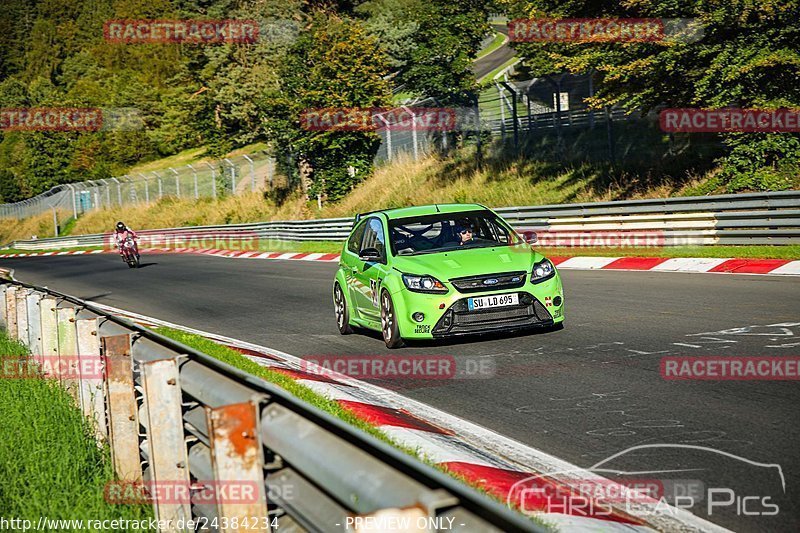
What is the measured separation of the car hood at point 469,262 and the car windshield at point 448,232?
0.96 ft

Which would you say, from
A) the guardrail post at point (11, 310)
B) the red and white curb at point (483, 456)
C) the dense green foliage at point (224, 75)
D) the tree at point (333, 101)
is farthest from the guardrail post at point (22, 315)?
the tree at point (333, 101)

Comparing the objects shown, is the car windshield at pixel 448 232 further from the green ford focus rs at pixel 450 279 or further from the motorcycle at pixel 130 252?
the motorcycle at pixel 130 252

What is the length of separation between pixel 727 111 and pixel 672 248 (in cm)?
335

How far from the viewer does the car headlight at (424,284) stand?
1039cm

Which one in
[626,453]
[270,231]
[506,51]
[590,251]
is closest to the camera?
[626,453]

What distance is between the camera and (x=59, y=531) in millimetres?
4512

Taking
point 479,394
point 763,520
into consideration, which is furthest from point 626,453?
point 479,394

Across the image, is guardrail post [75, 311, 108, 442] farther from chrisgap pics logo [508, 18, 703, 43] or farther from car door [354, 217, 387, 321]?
chrisgap pics logo [508, 18, 703, 43]

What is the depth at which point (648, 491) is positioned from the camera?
5137 millimetres

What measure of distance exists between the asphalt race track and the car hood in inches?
31.9

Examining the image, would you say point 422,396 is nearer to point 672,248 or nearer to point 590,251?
point 672,248

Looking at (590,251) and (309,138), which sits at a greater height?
(309,138)

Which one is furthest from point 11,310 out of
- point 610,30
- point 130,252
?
point 130,252

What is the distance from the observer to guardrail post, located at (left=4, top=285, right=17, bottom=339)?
1160 centimetres
